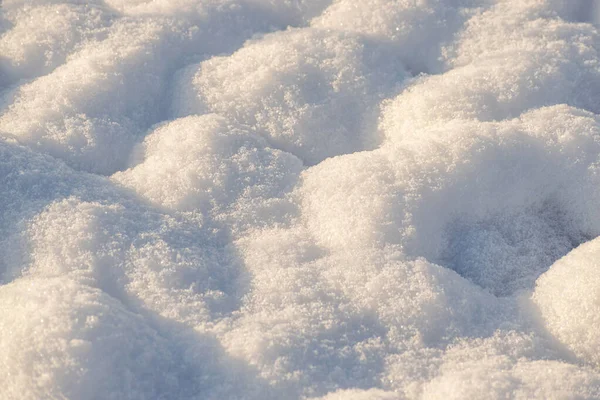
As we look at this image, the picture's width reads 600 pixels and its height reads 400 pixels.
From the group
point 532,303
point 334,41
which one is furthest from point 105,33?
point 532,303

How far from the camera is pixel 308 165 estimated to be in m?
2.31

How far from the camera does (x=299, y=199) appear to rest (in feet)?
6.92

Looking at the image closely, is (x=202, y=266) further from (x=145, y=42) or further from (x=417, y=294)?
(x=145, y=42)

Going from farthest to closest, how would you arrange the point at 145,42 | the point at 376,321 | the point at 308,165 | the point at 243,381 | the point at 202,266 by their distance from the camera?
the point at 145,42 < the point at 308,165 < the point at 202,266 < the point at 376,321 < the point at 243,381

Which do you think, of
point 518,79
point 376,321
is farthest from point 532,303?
point 518,79

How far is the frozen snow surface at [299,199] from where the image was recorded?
1.62 m

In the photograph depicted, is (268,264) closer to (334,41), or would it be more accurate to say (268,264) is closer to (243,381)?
(243,381)

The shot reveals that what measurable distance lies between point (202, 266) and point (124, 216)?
12.5 inches

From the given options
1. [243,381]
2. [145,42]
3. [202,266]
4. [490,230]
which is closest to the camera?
[243,381]

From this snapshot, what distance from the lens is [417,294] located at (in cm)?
178

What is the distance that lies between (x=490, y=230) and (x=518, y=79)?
0.68 metres

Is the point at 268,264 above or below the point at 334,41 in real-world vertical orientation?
below

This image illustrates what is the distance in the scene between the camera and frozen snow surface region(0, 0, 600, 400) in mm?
1625

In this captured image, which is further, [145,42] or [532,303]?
[145,42]
